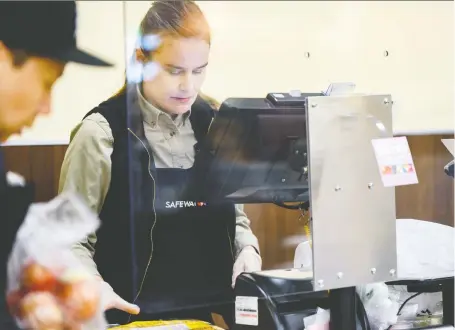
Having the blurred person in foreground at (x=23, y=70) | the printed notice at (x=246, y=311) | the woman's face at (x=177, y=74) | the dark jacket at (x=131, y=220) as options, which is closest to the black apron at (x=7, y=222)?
the blurred person in foreground at (x=23, y=70)

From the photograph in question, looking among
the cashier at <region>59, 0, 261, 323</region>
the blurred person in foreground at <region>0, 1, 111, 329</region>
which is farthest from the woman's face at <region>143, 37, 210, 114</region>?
the blurred person in foreground at <region>0, 1, 111, 329</region>

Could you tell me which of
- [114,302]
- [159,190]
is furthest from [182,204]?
[114,302]

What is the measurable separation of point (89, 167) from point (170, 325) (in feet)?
1.94

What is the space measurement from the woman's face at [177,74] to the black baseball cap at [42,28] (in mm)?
264

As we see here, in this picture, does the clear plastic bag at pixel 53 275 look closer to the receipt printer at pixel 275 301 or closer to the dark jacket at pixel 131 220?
the dark jacket at pixel 131 220

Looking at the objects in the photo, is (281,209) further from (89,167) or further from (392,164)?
(89,167)

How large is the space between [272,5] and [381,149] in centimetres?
80

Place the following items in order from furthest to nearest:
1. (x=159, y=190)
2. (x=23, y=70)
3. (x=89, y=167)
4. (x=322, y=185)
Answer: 1. (x=159, y=190)
2. (x=89, y=167)
3. (x=23, y=70)
4. (x=322, y=185)

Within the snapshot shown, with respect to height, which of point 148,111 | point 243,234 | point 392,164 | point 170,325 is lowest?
point 170,325

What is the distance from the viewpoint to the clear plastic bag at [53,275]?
1.68 m

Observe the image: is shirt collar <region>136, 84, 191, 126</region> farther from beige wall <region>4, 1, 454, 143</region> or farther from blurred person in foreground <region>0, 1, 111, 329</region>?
blurred person in foreground <region>0, 1, 111, 329</region>

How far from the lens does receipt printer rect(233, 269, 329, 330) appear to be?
1745 mm

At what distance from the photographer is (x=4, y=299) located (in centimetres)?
167

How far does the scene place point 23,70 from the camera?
1.70m
